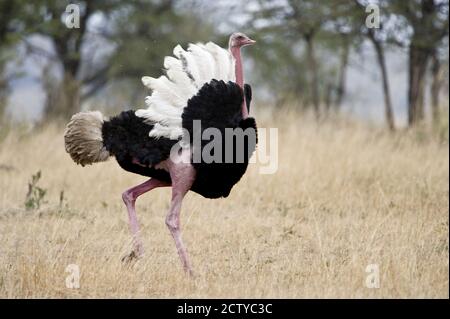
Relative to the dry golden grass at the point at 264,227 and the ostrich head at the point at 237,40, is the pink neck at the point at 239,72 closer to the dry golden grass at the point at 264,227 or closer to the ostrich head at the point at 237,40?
the ostrich head at the point at 237,40

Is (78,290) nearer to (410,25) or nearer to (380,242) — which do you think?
(380,242)

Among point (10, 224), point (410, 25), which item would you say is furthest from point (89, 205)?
point (410, 25)

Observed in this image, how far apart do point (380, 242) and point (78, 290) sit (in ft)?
7.72

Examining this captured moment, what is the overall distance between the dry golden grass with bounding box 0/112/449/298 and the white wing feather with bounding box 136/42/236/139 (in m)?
0.96

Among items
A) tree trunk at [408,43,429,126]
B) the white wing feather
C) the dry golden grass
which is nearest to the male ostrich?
the white wing feather

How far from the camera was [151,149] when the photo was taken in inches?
216

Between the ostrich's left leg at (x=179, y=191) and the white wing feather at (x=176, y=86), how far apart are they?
8.9 inches

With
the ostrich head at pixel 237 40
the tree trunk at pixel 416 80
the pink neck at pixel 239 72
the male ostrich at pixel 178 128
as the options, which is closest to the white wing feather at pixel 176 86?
the male ostrich at pixel 178 128

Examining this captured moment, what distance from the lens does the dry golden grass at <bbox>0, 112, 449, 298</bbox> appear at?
508 centimetres

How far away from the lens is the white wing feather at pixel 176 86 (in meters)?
5.43

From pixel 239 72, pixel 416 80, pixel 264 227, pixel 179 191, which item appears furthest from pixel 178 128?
pixel 416 80

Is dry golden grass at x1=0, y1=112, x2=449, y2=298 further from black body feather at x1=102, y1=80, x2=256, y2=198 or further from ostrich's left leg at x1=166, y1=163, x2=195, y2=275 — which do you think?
black body feather at x1=102, y1=80, x2=256, y2=198

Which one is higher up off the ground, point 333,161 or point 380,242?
point 333,161
